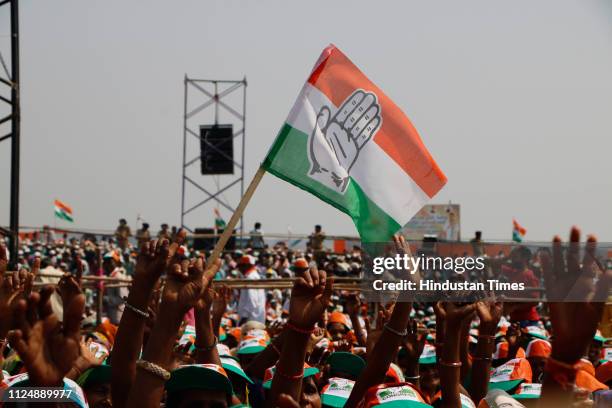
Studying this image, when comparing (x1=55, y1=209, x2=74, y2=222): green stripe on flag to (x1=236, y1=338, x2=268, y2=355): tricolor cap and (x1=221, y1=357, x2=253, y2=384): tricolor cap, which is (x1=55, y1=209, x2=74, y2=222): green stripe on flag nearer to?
(x1=236, y1=338, x2=268, y2=355): tricolor cap

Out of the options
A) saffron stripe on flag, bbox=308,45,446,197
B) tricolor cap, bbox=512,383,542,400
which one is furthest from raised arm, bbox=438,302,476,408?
saffron stripe on flag, bbox=308,45,446,197

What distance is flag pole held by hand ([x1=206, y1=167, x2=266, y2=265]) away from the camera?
13.9 ft

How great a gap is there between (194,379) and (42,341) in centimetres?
116

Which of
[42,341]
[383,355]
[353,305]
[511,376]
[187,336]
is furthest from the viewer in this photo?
[353,305]

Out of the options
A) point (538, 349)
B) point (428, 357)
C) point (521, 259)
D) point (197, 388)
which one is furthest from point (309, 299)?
point (521, 259)

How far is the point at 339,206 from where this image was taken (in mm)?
6160

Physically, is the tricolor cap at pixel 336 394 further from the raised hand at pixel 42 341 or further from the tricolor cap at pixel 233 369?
the raised hand at pixel 42 341

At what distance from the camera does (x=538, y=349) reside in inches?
263

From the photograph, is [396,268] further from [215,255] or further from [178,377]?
[178,377]

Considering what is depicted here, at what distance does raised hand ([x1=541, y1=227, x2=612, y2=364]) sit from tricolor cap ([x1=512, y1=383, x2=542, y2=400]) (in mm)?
2344

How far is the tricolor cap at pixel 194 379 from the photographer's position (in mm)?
3629

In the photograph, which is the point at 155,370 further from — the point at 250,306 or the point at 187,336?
the point at 250,306

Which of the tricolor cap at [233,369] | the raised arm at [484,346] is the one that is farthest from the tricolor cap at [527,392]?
the tricolor cap at [233,369]

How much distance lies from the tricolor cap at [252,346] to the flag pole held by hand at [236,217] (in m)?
1.47
